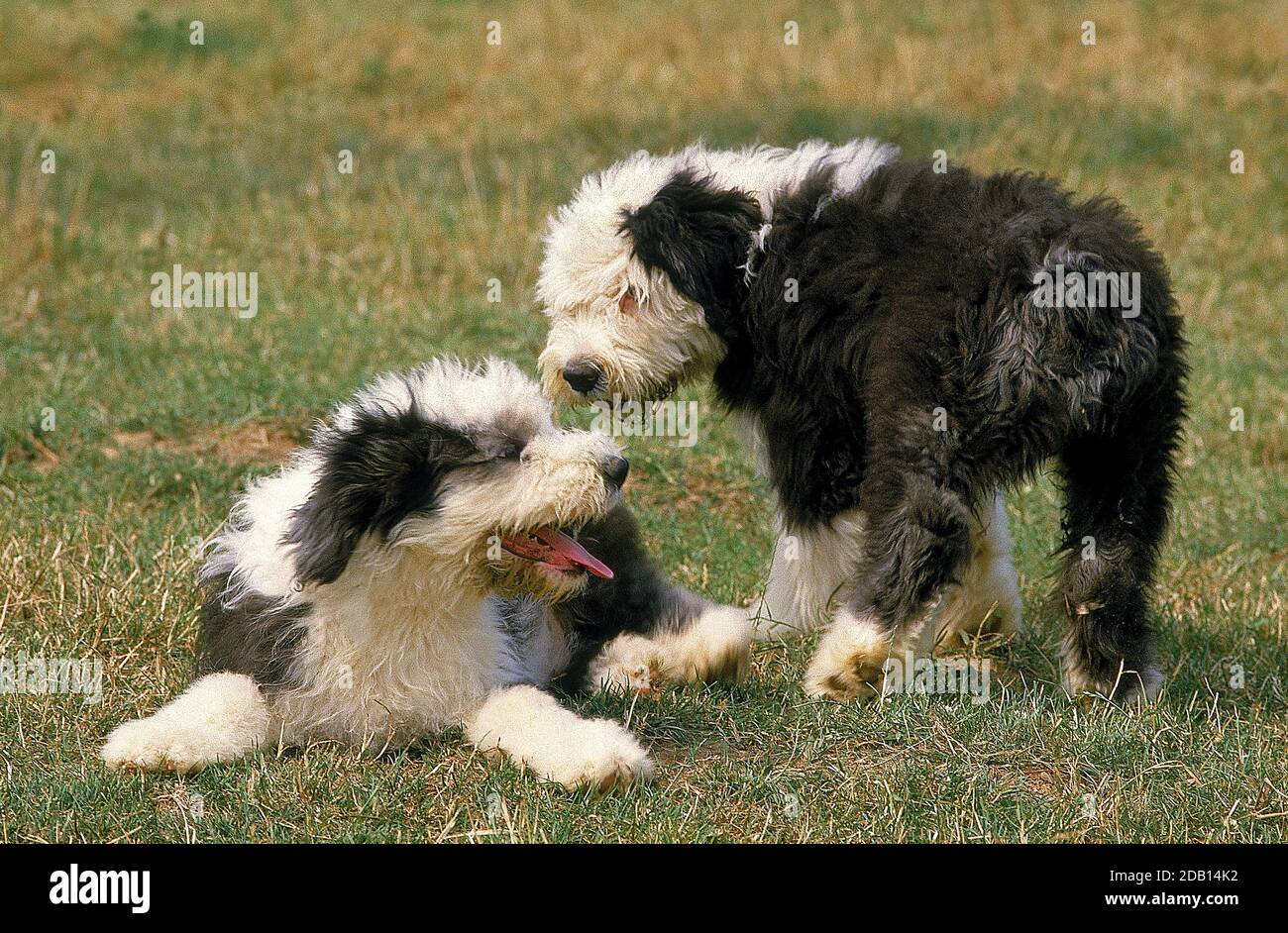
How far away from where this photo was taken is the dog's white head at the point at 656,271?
222 inches

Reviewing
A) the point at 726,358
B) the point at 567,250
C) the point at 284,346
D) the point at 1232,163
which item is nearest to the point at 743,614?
the point at 726,358

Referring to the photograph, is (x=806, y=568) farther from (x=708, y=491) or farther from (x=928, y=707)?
(x=708, y=491)

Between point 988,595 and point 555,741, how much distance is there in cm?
217

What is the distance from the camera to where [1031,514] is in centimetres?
777

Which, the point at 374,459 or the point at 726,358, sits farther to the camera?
the point at 726,358

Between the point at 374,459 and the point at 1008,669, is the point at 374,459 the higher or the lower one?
the higher one

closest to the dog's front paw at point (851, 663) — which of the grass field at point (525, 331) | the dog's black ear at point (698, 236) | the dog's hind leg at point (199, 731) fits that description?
the grass field at point (525, 331)

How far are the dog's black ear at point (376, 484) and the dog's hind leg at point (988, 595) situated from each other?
224 cm

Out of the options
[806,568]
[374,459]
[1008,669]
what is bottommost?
[1008,669]

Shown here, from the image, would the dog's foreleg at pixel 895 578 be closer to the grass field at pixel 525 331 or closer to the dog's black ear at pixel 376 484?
the grass field at pixel 525 331

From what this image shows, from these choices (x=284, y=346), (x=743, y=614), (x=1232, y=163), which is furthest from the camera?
(x=1232, y=163)

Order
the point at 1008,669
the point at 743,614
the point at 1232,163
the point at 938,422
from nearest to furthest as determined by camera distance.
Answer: the point at 938,422 < the point at 743,614 < the point at 1008,669 < the point at 1232,163

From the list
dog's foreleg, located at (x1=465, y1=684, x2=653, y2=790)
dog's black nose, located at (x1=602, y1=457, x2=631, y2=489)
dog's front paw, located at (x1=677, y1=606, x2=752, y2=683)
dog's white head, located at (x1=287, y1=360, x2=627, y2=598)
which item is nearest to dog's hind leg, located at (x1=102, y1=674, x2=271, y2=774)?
dog's white head, located at (x1=287, y1=360, x2=627, y2=598)

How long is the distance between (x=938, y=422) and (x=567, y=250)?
60.2 inches
